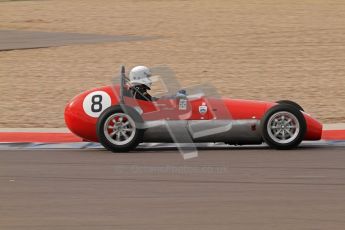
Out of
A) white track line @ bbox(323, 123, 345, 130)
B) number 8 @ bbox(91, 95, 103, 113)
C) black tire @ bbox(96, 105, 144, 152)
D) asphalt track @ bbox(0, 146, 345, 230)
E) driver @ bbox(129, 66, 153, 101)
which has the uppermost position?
driver @ bbox(129, 66, 153, 101)

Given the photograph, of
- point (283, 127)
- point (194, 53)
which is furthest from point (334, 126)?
point (194, 53)

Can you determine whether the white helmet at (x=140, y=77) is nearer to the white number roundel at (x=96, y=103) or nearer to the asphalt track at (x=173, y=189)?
the white number roundel at (x=96, y=103)

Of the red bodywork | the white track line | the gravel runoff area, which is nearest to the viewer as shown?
the red bodywork

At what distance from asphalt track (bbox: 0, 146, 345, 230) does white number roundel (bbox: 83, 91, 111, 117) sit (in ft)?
1.67

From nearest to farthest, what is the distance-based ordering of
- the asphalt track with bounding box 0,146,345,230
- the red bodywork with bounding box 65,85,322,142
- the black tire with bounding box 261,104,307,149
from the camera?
the asphalt track with bounding box 0,146,345,230 < the black tire with bounding box 261,104,307,149 < the red bodywork with bounding box 65,85,322,142

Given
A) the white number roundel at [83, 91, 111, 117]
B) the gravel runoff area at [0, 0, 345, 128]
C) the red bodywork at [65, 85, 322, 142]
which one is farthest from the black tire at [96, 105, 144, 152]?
the gravel runoff area at [0, 0, 345, 128]

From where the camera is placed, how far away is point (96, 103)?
38.0 feet

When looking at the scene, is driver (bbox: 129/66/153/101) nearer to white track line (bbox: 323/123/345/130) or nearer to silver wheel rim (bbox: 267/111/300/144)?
silver wheel rim (bbox: 267/111/300/144)

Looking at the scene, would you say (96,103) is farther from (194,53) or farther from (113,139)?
(194,53)

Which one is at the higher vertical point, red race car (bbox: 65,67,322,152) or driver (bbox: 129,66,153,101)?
driver (bbox: 129,66,153,101)

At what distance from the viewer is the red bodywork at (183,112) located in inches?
449

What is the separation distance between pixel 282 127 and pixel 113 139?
204 cm

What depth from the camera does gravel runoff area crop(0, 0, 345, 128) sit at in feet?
56.0

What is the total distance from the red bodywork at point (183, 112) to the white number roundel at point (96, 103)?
0.04 meters
